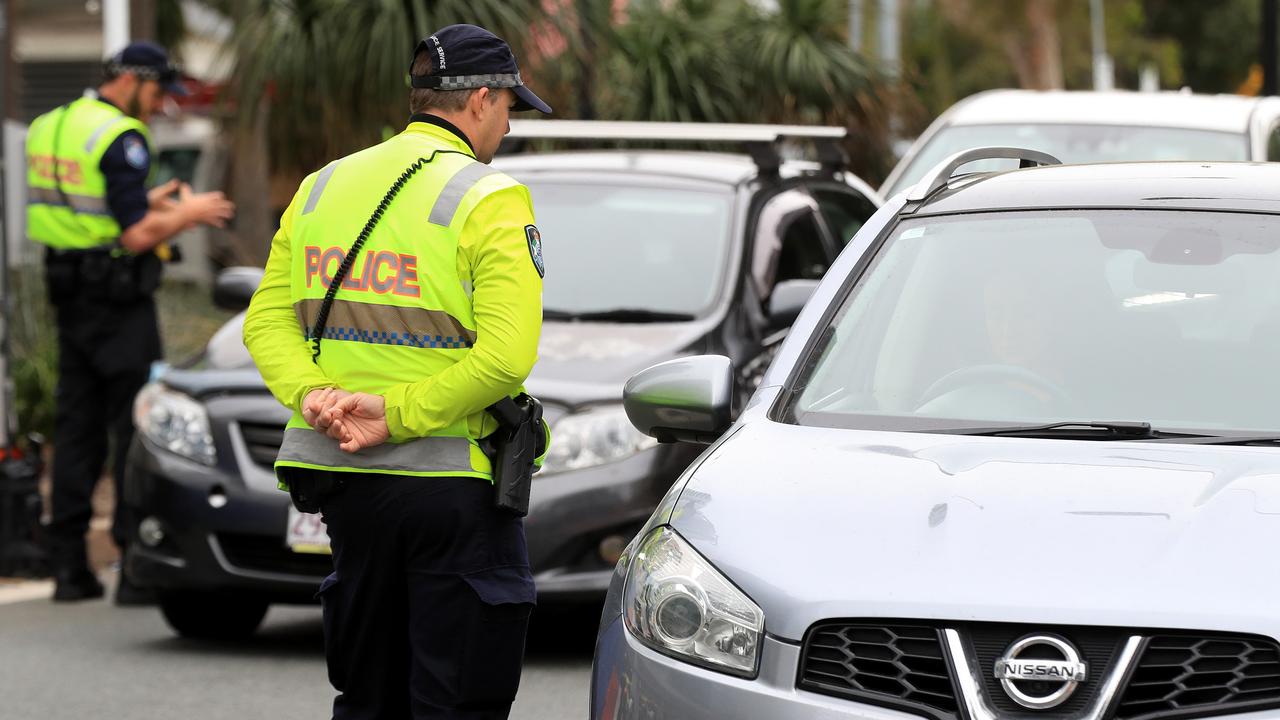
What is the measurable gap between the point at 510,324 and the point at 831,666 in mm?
1193

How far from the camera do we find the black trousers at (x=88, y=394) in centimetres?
880

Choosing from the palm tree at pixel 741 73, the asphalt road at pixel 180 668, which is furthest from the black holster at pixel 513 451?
the palm tree at pixel 741 73

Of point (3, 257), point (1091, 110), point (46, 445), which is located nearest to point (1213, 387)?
point (1091, 110)

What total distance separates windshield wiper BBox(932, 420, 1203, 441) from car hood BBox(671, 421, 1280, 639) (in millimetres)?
66

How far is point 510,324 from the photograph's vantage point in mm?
4516

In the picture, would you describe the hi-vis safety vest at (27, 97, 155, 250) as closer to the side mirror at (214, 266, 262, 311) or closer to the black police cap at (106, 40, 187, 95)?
the black police cap at (106, 40, 187, 95)

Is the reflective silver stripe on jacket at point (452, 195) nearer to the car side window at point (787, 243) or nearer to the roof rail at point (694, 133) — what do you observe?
the roof rail at point (694, 133)

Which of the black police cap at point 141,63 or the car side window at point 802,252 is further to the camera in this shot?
the black police cap at point 141,63

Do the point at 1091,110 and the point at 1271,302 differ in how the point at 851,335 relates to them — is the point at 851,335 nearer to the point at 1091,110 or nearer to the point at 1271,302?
the point at 1271,302

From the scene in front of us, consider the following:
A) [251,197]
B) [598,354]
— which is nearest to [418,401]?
[598,354]

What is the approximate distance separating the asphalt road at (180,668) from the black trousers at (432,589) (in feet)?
6.04

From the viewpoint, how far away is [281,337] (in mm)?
4812

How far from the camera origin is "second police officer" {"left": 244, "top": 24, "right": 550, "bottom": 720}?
179 inches

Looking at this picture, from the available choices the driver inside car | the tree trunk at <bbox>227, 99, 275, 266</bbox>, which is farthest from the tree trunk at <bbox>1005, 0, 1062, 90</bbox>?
the driver inside car
